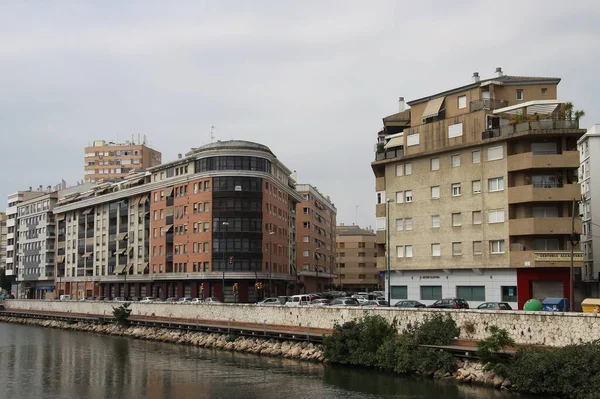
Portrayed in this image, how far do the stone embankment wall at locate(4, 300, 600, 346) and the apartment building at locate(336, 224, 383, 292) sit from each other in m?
89.5

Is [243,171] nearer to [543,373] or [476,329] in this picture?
[476,329]

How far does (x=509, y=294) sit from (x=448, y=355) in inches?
892

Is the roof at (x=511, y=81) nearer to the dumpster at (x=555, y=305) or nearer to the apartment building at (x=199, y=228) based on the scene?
the dumpster at (x=555, y=305)

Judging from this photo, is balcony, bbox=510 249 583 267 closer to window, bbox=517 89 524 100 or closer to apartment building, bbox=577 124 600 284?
window, bbox=517 89 524 100

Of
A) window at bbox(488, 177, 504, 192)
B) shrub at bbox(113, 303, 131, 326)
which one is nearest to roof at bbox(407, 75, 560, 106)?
window at bbox(488, 177, 504, 192)

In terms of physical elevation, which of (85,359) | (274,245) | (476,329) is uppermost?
(274,245)

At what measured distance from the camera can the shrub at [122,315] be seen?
266 ft

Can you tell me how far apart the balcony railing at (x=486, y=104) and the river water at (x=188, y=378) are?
3092 cm

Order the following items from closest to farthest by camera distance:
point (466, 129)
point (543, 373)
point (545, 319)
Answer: point (543, 373) → point (545, 319) → point (466, 129)

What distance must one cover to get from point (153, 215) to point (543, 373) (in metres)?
85.4

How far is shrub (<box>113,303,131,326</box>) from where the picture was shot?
8112 centimetres

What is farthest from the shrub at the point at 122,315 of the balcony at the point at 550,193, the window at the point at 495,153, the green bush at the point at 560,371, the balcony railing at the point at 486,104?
the green bush at the point at 560,371

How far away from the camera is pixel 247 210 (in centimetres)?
9781

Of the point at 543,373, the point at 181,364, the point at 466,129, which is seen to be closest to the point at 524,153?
the point at 466,129
